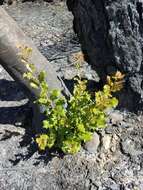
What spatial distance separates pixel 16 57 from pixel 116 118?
2.45ft

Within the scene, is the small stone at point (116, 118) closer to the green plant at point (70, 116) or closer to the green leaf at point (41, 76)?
the green plant at point (70, 116)

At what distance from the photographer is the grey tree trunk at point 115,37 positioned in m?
2.64

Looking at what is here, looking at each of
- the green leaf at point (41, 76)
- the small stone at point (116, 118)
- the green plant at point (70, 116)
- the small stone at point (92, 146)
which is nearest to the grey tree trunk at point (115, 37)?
the small stone at point (116, 118)

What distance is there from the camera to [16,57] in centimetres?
262

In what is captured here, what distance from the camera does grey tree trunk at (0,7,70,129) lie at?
2.57 m

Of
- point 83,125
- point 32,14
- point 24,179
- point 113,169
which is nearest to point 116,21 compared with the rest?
point 83,125

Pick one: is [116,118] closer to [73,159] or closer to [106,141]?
[106,141]

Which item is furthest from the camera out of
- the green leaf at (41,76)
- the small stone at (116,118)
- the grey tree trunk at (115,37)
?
the small stone at (116,118)

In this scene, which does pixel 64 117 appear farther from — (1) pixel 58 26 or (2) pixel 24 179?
(1) pixel 58 26

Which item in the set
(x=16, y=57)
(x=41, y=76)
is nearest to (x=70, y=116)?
(x=41, y=76)

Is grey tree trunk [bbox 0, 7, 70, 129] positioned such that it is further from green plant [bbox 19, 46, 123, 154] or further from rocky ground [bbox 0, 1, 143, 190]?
rocky ground [bbox 0, 1, 143, 190]

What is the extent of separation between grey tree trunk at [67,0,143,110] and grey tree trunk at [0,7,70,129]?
0.98 ft

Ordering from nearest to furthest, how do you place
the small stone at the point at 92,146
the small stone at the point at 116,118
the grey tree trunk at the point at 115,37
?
the grey tree trunk at the point at 115,37
the small stone at the point at 92,146
the small stone at the point at 116,118

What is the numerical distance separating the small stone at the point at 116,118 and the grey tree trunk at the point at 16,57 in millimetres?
366
